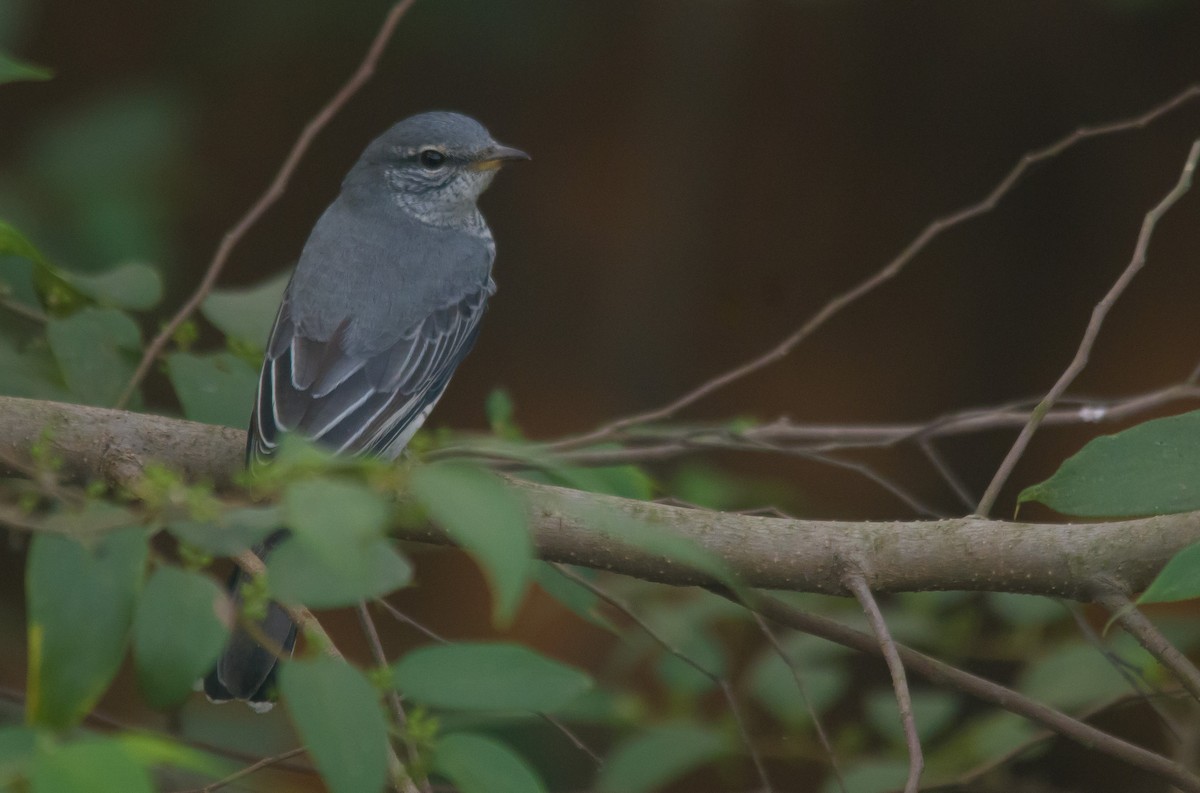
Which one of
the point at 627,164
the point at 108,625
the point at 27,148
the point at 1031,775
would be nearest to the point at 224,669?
the point at 108,625

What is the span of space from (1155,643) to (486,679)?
3.50 feet

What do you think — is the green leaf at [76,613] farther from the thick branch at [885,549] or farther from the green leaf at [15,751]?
the thick branch at [885,549]

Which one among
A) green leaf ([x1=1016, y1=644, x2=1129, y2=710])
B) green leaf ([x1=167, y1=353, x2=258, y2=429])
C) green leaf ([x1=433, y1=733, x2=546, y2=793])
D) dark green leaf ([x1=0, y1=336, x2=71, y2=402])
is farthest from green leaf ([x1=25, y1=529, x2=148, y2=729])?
green leaf ([x1=1016, y1=644, x2=1129, y2=710])

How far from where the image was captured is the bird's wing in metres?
3.37

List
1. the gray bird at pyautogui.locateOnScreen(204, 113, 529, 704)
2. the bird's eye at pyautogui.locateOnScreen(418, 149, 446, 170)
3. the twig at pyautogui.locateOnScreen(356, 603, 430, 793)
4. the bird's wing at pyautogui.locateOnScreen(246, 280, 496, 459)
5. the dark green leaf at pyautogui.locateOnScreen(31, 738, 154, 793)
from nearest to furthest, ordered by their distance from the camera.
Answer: the dark green leaf at pyautogui.locateOnScreen(31, 738, 154, 793) < the twig at pyautogui.locateOnScreen(356, 603, 430, 793) < the gray bird at pyautogui.locateOnScreen(204, 113, 529, 704) < the bird's wing at pyautogui.locateOnScreen(246, 280, 496, 459) < the bird's eye at pyautogui.locateOnScreen(418, 149, 446, 170)

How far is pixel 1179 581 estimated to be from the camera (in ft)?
4.62

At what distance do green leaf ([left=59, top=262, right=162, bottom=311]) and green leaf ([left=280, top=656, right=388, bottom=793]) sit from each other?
1.70 metres

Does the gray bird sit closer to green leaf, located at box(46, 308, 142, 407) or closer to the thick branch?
green leaf, located at box(46, 308, 142, 407)

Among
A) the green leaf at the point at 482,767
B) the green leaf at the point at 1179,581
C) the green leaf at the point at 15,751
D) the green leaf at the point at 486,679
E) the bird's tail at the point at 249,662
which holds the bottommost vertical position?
the bird's tail at the point at 249,662

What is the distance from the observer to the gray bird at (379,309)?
3160mm

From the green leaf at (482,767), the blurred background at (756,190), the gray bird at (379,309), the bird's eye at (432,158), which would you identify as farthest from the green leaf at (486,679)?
the blurred background at (756,190)

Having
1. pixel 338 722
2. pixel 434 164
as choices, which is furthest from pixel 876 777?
pixel 434 164

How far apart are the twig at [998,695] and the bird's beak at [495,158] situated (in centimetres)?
258

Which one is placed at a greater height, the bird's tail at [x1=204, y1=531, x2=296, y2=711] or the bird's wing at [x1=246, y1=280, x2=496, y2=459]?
the bird's wing at [x1=246, y1=280, x2=496, y2=459]
